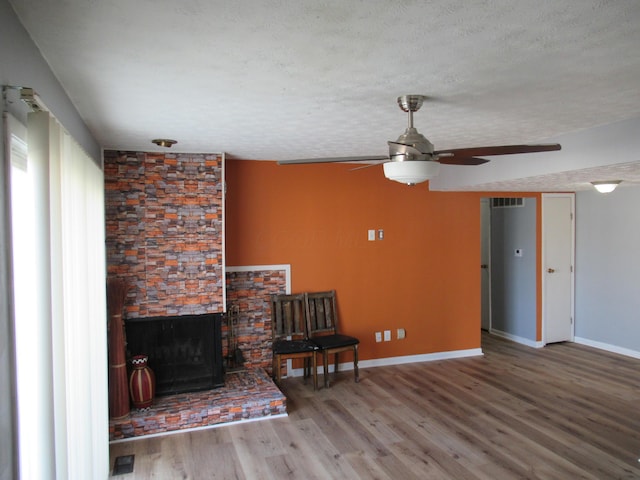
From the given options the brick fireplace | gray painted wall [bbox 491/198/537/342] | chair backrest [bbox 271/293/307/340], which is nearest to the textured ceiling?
the brick fireplace

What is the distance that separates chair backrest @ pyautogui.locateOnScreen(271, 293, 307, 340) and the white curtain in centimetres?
255

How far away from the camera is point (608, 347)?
611 centimetres

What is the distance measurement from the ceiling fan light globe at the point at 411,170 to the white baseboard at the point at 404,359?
332cm

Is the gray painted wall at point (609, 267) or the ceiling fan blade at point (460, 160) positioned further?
the gray painted wall at point (609, 267)

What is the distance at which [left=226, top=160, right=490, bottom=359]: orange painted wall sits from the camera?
5004 millimetres

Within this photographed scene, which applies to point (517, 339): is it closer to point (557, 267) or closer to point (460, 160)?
point (557, 267)

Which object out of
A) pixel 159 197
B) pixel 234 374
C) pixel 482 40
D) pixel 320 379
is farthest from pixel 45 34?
pixel 320 379

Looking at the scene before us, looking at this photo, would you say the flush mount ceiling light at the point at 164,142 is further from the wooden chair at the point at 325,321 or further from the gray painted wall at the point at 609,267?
the gray painted wall at the point at 609,267

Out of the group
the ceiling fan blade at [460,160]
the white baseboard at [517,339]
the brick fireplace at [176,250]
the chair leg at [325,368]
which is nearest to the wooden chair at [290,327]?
the chair leg at [325,368]

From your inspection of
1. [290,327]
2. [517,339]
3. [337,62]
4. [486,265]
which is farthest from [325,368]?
[486,265]

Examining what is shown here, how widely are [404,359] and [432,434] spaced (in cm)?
190

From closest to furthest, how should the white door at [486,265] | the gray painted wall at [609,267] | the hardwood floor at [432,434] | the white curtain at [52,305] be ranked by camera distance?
the white curtain at [52,305]
the hardwood floor at [432,434]
the gray painted wall at [609,267]
the white door at [486,265]

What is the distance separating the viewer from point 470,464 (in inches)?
129

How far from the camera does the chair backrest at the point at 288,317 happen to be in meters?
4.97
